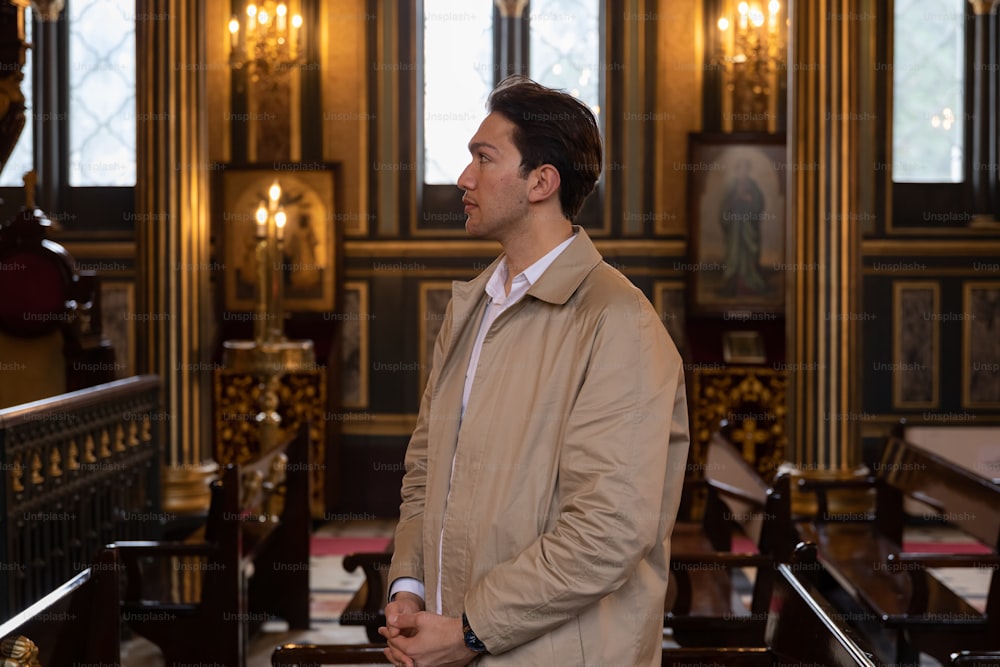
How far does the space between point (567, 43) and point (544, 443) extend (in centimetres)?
783

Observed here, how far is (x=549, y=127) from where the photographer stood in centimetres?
192

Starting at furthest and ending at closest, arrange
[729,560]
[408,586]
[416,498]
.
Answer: [729,560], [416,498], [408,586]

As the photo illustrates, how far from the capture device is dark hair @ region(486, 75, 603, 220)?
1920mm

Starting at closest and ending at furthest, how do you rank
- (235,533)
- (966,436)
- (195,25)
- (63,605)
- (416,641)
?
(416,641)
(63,605)
(235,533)
(195,25)
(966,436)

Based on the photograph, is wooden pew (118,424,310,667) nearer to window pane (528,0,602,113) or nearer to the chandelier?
the chandelier

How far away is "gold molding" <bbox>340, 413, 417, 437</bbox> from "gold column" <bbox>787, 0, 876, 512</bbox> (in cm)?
356

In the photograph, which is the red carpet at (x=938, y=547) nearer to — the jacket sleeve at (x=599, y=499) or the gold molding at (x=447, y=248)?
the gold molding at (x=447, y=248)

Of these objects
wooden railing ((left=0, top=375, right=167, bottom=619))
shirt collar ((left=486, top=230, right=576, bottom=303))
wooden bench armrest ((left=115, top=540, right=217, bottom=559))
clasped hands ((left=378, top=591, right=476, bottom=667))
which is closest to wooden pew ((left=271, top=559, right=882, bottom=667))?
clasped hands ((left=378, top=591, right=476, bottom=667))

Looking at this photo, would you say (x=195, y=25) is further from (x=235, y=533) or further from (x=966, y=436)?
(x=966, y=436)

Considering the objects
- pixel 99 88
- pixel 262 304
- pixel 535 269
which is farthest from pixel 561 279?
pixel 99 88

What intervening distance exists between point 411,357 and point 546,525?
7120 mm

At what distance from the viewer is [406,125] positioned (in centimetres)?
891

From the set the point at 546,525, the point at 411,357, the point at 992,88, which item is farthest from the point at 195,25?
the point at 992,88

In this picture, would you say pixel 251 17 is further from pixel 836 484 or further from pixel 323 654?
pixel 323 654
